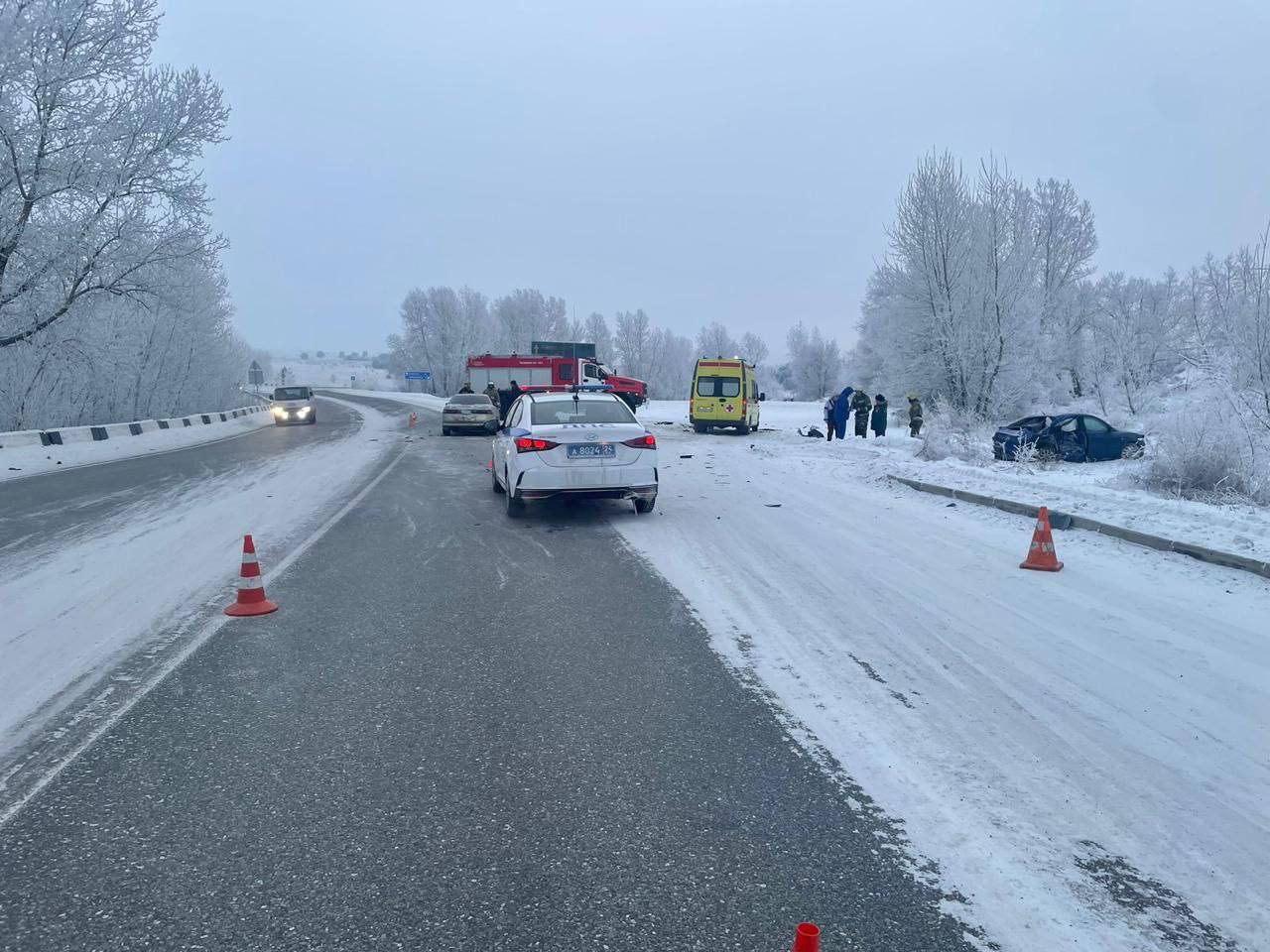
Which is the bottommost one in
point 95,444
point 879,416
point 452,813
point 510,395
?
point 452,813

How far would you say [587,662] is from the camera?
536 cm

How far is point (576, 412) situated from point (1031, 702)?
7373 mm

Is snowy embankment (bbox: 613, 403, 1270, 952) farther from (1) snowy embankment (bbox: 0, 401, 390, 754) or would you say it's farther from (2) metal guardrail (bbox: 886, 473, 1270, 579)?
(1) snowy embankment (bbox: 0, 401, 390, 754)

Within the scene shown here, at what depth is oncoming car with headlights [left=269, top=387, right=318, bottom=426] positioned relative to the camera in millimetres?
35469

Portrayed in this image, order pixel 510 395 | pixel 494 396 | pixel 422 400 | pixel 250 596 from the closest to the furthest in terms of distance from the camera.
Result: pixel 250 596 < pixel 494 396 < pixel 510 395 < pixel 422 400

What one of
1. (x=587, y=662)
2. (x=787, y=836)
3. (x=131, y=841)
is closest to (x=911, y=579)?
(x=587, y=662)

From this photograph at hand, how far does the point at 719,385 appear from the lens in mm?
29203

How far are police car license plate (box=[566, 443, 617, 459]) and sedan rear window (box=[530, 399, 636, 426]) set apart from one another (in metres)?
0.59

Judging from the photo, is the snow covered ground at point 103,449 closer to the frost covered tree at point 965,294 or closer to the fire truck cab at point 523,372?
the fire truck cab at point 523,372

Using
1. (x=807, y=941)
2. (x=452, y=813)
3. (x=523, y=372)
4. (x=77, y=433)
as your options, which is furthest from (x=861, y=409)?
(x=807, y=941)

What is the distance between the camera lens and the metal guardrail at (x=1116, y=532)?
24.7ft

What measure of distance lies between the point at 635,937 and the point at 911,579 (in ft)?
18.4

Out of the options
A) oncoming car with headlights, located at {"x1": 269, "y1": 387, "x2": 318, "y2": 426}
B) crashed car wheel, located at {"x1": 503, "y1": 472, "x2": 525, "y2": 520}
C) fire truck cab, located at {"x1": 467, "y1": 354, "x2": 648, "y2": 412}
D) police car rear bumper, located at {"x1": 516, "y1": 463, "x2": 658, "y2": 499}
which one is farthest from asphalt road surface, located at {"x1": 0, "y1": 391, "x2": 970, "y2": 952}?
oncoming car with headlights, located at {"x1": 269, "y1": 387, "x2": 318, "y2": 426}

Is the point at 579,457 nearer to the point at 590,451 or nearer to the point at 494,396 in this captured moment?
the point at 590,451
